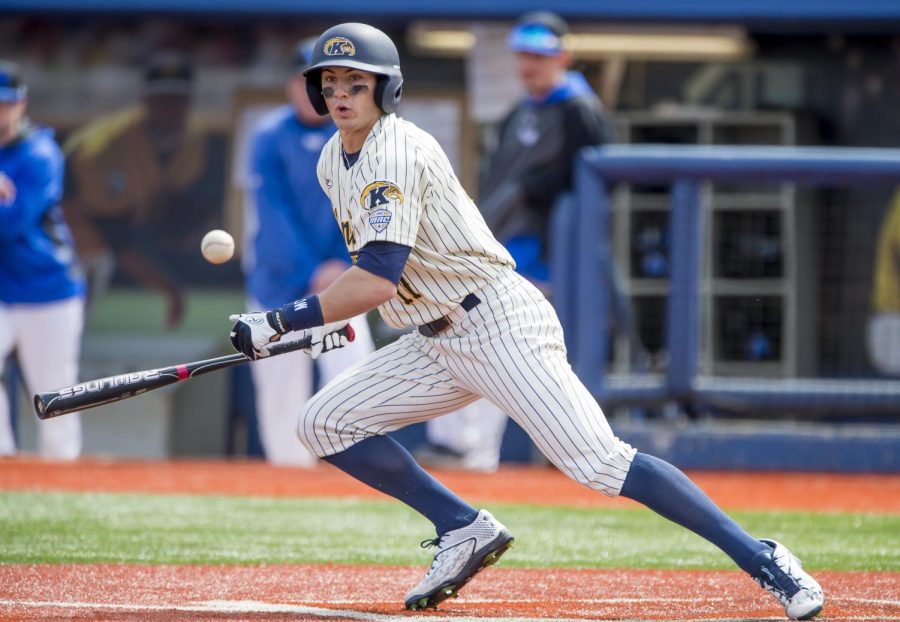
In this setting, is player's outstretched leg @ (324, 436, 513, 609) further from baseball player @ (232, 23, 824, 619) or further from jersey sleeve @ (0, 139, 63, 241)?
jersey sleeve @ (0, 139, 63, 241)

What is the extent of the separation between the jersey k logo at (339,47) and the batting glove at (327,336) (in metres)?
0.74

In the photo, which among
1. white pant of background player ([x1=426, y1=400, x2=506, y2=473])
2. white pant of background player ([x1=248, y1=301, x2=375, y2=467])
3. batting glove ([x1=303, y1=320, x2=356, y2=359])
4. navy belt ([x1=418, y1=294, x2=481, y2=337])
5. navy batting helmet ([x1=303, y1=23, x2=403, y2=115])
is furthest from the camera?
white pant of background player ([x1=426, y1=400, x2=506, y2=473])

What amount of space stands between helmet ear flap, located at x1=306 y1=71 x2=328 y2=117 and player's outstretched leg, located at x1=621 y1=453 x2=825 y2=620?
1.26 meters

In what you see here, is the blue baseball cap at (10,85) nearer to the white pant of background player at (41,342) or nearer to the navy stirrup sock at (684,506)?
the white pant of background player at (41,342)

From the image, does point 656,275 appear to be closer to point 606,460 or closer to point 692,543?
point 692,543

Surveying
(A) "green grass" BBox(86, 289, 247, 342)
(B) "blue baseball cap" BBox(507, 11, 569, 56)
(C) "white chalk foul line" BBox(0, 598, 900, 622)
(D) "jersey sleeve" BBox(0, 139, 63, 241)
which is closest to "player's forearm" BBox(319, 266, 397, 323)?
(C) "white chalk foul line" BBox(0, 598, 900, 622)

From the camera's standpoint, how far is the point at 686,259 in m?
7.80

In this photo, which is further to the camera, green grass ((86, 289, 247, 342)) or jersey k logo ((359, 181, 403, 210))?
green grass ((86, 289, 247, 342))

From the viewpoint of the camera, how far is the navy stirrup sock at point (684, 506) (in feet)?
12.5

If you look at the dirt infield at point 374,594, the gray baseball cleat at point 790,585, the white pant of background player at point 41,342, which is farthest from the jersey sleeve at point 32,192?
the gray baseball cleat at point 790,585

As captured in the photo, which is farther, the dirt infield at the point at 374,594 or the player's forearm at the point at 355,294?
the dirt infield at the point at 374,594

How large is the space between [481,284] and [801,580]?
1.10 metres

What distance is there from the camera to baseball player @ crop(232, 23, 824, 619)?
12.2 feet

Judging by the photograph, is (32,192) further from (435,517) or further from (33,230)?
(435,517)
